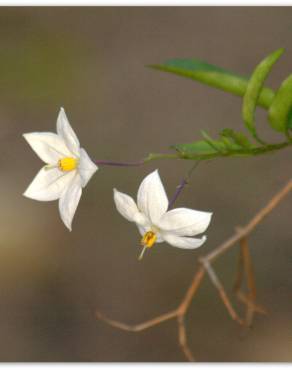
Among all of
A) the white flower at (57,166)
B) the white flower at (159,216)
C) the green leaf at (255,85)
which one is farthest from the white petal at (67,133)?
the green leaf at (255,85)

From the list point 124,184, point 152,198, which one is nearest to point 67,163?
point 152,198

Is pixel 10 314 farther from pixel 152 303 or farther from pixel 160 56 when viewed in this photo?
pixel 160 56

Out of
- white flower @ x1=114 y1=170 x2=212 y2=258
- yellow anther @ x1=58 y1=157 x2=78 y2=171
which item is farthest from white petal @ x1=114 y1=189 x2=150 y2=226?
yellow anther @ x1=58 y1=157 x2=78 y2=171

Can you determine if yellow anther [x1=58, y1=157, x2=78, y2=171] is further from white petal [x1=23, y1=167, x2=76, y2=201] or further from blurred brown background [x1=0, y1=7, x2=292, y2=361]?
blurred brown background [x1=0, y1=7, x2=292, y2=361]

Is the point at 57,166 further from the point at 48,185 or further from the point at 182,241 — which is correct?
the point at 182,241

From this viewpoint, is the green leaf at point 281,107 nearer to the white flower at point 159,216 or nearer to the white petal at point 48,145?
the white flower at point 159,216

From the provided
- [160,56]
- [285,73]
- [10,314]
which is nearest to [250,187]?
[285,73]
